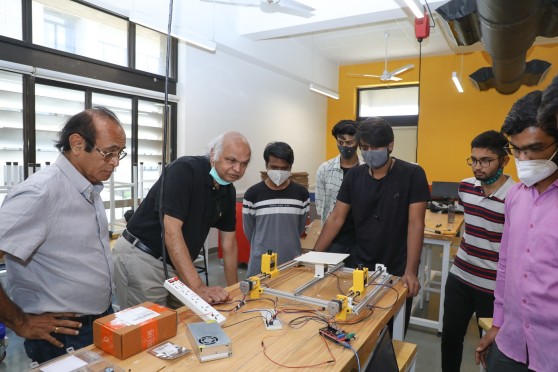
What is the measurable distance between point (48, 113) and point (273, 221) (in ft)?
9.31

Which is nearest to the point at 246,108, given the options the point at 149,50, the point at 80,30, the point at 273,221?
the point at 149,50

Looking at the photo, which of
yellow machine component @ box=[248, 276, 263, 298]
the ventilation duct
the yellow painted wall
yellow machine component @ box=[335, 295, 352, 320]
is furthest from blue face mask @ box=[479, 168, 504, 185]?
the yellow painted wall

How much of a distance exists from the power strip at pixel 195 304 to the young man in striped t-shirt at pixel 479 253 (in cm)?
145

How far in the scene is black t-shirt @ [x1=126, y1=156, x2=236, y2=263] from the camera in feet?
5.14

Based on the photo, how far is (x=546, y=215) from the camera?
3.80 ft

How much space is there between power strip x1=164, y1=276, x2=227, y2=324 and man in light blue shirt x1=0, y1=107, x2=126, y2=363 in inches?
10.6

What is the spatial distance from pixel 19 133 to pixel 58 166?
9.46 ft

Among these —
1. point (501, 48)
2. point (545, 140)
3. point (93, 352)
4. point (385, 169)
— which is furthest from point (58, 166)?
point (501, 48)

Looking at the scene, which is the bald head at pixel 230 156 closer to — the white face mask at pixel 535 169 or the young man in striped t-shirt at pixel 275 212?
the young man in striped t-shirt at pixel 275 212

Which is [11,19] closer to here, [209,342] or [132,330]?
[132,330]

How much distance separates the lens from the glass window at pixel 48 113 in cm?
371

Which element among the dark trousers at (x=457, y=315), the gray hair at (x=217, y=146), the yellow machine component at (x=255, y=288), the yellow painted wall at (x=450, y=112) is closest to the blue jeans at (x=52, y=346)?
the yellow machine component at (x=255, y=288)

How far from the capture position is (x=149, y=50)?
4793 millimetres

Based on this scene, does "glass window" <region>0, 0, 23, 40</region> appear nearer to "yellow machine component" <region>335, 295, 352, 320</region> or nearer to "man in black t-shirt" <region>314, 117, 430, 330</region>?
"man in black t-shirt" <region>314, 117, 430, 330</region>
